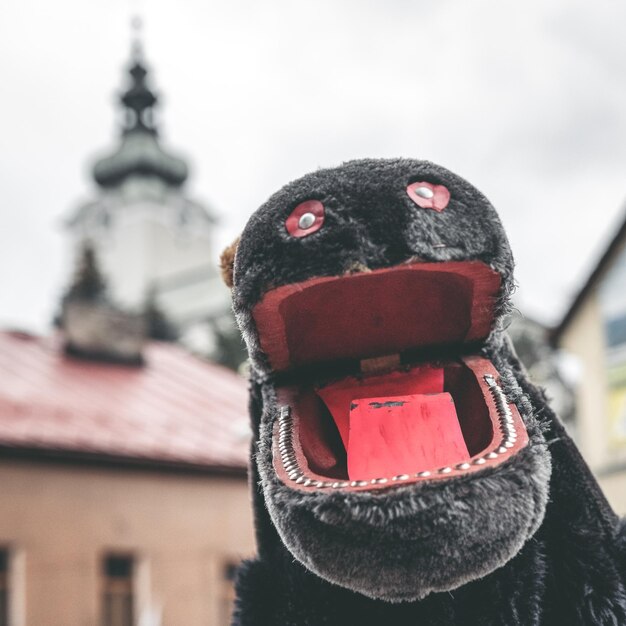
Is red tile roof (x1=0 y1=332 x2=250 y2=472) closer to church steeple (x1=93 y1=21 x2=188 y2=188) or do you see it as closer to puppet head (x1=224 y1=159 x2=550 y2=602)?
puppet head (x1=224 y1=159 x2=550 y2=602)

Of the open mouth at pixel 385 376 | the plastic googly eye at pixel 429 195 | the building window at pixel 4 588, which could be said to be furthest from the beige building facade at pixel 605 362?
the plastic googly eye at pixel 429 195

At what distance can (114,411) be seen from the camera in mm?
11328

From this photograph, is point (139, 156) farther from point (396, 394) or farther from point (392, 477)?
point (392, 477)

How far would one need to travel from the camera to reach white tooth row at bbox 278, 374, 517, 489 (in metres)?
1.72

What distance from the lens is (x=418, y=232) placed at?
1795 mm

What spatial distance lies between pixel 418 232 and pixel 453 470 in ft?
1.42

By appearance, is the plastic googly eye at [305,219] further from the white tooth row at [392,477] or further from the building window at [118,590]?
the building window at [118,590]

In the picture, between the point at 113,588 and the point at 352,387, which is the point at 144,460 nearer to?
the point at 113,588

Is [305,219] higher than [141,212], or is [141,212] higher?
[141,212]

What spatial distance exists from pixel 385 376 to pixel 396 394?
5 centimetres

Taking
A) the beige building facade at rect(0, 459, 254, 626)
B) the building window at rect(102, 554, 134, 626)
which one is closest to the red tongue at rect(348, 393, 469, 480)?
the beige building facade at rect(0, 459, 254, 626)

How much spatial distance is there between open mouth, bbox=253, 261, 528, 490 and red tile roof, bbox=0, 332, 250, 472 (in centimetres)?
794

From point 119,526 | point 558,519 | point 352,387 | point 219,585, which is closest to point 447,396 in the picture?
point 352,387

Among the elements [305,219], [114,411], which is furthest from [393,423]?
[114,411]
